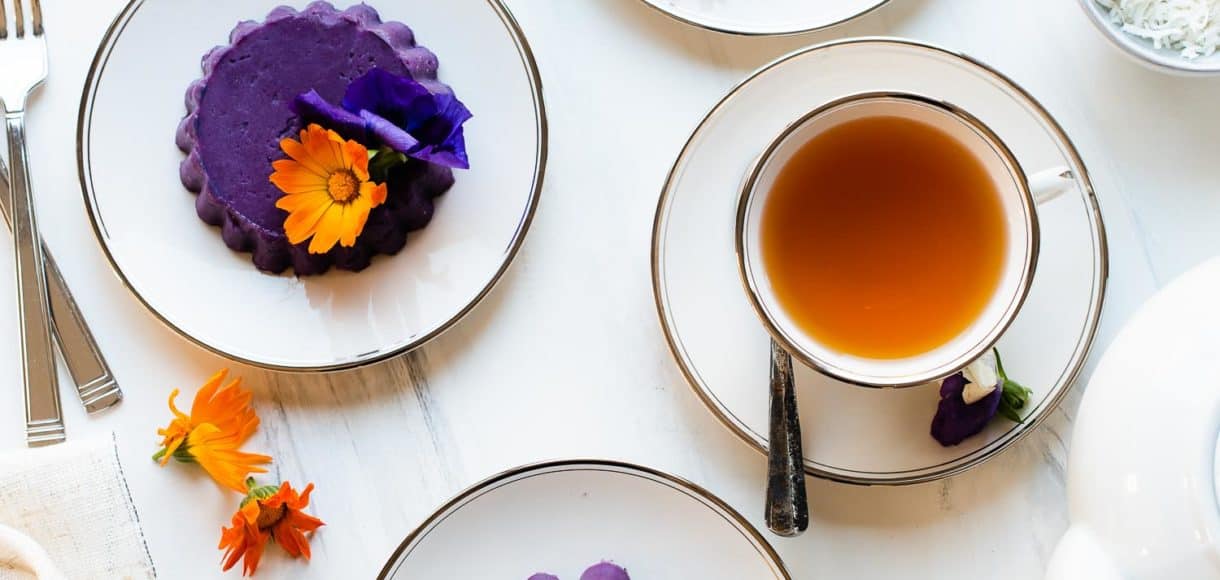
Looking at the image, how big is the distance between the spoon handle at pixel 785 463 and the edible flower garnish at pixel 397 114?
392 mm

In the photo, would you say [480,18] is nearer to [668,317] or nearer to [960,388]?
[668,317]

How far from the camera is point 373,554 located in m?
1.18

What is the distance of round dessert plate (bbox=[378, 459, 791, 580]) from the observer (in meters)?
1.11

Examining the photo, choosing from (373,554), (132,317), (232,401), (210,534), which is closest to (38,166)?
(132,317)

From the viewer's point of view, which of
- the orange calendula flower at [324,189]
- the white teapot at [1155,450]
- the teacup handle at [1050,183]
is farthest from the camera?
the orange calendula flower at [324,189]

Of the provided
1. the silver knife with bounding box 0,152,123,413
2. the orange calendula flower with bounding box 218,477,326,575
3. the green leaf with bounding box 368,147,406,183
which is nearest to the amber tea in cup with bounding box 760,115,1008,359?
the green leaf with bounding box 368,147,406,183

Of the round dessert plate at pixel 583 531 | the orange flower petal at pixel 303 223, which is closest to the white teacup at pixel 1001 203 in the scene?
A: the round dessert plate at pixel 583 531

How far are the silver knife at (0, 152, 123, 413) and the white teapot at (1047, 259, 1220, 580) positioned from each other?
0.99m

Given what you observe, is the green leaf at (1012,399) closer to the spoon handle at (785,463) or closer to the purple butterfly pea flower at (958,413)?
the purple butterfly pea flower at (958,413)

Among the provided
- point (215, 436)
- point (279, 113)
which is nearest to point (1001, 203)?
point (279, 113)

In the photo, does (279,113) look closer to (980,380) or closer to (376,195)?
(376,195)

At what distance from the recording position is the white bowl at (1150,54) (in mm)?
1096

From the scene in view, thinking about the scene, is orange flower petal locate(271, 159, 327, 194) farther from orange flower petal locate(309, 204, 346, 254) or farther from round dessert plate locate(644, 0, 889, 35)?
round dessert plate locate(644, 0, 889, 35)

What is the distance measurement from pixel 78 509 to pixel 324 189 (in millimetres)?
452
